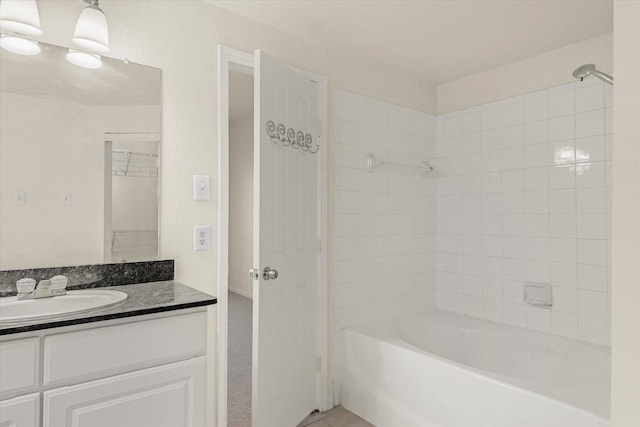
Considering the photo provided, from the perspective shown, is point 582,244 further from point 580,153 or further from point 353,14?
point 353,14

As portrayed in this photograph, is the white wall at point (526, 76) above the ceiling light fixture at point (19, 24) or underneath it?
above

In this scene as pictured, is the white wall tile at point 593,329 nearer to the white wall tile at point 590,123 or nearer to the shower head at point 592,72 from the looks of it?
the white wall tile at point 590,123

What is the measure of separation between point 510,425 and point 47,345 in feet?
5.96

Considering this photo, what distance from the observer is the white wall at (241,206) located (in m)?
5.45

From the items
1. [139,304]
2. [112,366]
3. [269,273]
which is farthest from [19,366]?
[269,273]

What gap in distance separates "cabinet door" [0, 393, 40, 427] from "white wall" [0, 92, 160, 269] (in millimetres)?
627

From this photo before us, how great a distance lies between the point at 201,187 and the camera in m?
1.97

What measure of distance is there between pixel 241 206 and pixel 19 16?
424 centimetres

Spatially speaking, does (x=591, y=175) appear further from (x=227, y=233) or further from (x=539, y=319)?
(x=227, y=233)

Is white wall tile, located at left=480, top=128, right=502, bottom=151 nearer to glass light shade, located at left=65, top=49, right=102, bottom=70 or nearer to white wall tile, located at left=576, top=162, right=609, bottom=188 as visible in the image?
white wall tile, located at left=576, top=162, right=609, bottom=188

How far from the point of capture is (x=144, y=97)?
6.06 feet

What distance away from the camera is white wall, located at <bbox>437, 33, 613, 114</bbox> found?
239 centimetres

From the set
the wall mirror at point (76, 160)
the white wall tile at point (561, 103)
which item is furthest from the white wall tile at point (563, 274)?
the wall mirror at point (76, 160)

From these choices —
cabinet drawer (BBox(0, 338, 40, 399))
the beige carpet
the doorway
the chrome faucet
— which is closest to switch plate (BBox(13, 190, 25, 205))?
the chrome faucet
